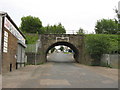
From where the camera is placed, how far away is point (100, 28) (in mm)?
66562

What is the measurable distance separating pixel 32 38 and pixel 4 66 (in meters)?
18.7

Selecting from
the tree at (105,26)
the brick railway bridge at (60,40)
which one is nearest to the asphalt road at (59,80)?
the brick railway bridge at (60,40)

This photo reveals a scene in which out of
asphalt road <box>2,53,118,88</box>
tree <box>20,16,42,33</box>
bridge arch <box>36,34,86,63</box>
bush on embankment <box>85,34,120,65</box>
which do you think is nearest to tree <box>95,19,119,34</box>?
tree <box>20,16,42,33</box>

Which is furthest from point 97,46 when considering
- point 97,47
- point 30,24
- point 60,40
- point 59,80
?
point 30,24

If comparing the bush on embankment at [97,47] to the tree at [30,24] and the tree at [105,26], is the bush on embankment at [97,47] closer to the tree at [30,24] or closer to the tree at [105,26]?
the tree at [30,24]

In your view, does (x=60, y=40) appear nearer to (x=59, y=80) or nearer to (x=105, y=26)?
(x=59, y=80)

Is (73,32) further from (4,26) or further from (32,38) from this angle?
(4,26)

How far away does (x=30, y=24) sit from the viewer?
56.9 meters

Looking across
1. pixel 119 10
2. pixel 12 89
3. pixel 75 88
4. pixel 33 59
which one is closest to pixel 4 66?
pixel 12 89

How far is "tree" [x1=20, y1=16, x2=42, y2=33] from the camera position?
57112 mm

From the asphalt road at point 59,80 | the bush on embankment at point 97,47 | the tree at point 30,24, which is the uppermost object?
the tree at point 30,24

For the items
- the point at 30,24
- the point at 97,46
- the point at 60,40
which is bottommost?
the point at 97,46

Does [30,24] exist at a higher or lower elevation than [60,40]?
higher

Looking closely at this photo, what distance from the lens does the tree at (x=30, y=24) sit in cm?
5711
